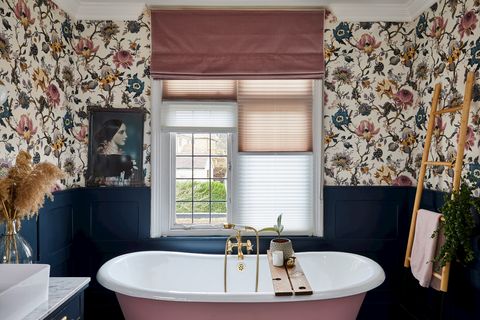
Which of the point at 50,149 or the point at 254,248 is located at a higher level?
the point at 50,149

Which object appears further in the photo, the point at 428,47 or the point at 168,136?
the point at 168,136

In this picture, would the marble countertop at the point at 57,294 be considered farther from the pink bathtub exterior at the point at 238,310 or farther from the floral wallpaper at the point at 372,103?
the floral wallpaper at the point at 372,103

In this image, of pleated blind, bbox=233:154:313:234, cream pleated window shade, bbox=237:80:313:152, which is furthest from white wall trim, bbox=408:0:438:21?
pleated blind, bbox=233:154:313:234

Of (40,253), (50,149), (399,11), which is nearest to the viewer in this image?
(40,253)

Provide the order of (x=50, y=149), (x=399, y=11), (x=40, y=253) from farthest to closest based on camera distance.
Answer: (x=399, y=11)
(x=50, y=149)
(x=40, y=253)

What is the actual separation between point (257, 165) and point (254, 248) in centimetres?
69

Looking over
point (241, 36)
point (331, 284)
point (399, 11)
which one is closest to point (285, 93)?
point (241, 36)

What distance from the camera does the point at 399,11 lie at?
9.12ft

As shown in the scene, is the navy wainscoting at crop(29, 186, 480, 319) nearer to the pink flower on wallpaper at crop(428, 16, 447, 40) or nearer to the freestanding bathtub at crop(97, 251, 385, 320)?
the freestanding bathtub at crop(97, 251, 385, 320)

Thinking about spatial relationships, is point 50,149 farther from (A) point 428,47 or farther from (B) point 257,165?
(A) point 428,47

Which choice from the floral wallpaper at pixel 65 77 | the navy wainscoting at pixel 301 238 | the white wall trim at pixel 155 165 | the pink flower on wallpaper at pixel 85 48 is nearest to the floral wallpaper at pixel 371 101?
the navy wainscoting at pixel 301 238

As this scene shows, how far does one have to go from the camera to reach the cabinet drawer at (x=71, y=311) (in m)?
1.51

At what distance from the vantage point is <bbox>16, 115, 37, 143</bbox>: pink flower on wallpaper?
2152 mm

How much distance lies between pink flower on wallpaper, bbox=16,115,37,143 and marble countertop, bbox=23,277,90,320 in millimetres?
972
